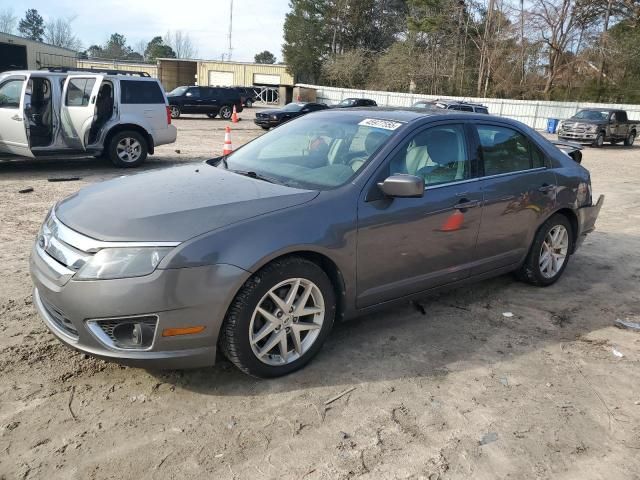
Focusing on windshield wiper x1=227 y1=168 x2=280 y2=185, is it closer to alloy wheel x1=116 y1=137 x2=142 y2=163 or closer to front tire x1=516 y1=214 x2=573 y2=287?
front tire x1=516 y1=214 x2=573 y2=287

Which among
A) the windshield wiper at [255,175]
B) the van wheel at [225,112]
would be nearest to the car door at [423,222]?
the windshield wiper at [255,175]

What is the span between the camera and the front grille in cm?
296

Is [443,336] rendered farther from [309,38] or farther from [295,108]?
[309,38]

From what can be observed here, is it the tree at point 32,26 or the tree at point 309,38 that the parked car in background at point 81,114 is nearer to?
the tree at point 309,38

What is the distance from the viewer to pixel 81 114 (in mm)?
10250

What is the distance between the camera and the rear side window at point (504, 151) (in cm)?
442

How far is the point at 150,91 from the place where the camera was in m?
11.2

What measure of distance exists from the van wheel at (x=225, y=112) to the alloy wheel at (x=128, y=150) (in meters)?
19.1

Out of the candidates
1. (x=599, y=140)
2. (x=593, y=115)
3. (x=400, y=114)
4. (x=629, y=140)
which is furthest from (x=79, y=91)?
(x=629, y=140)

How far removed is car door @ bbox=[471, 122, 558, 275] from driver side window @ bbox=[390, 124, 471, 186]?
223 millimetres

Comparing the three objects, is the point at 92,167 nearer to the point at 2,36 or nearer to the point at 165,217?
the point at 165,217

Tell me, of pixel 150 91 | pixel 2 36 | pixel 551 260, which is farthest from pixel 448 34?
pixel 551 260

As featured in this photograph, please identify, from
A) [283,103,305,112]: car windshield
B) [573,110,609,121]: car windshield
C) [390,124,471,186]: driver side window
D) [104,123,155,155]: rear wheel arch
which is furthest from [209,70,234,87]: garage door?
[390,124,471,186]: driver side window

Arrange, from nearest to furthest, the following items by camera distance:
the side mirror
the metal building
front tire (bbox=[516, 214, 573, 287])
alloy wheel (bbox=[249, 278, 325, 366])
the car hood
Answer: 1. the car hood
2. alloy wheel (bbox=[249, 278, 325, 366])
3. the side mirror
4. front tire (bbox=[516, 214, 573, 287])
5. the metal building
